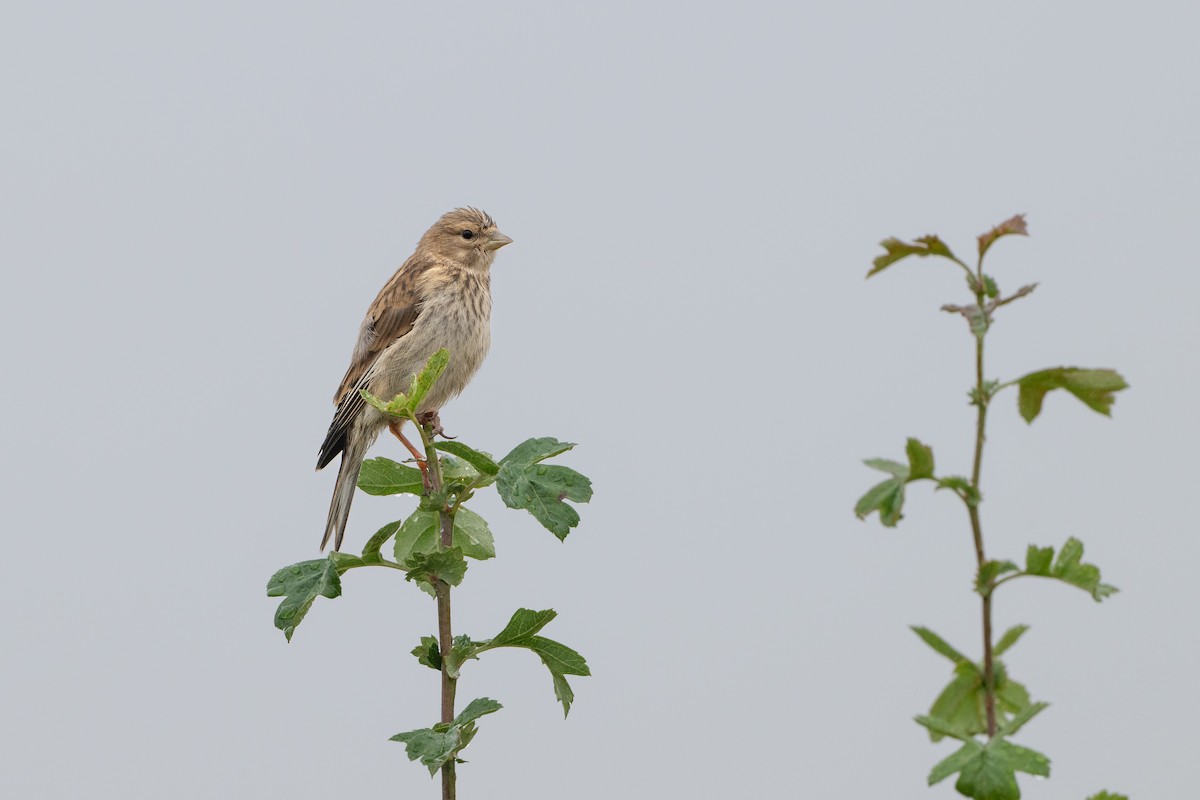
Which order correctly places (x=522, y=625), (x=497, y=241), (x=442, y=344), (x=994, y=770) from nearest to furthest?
(x=994, y=770) → (x=522, y=625) → (x=442, y=344) → (x=497, y=241)

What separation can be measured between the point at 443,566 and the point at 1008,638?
860 millimetres

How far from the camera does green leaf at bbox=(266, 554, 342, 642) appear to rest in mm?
1758

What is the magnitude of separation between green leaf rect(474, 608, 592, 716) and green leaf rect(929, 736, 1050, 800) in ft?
3.00

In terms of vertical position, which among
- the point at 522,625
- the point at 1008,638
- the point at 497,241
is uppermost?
the point at 497,241

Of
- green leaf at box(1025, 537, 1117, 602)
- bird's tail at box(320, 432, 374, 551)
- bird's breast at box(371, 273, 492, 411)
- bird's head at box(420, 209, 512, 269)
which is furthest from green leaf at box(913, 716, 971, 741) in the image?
bird's head at box(420, 209, 512, 269)

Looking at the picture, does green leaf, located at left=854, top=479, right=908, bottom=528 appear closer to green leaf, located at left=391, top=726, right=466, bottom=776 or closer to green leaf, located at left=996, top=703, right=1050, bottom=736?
green leaf, located at left=996, top=703, right=1050, bottom=736

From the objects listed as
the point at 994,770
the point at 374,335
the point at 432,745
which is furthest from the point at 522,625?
the point at 374,335

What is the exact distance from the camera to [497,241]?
5043mm

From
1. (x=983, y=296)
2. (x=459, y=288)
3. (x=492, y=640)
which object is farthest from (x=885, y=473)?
(x=459, y=288)

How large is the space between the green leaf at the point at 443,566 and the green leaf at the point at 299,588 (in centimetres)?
12

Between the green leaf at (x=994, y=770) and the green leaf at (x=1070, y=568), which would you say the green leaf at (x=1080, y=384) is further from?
the green leaf at (x=994, y=770)

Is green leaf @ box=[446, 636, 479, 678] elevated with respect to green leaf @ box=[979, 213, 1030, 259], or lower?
lower

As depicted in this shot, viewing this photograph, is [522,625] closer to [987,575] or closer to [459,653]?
[459,653]

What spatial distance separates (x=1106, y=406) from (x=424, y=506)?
103cm
